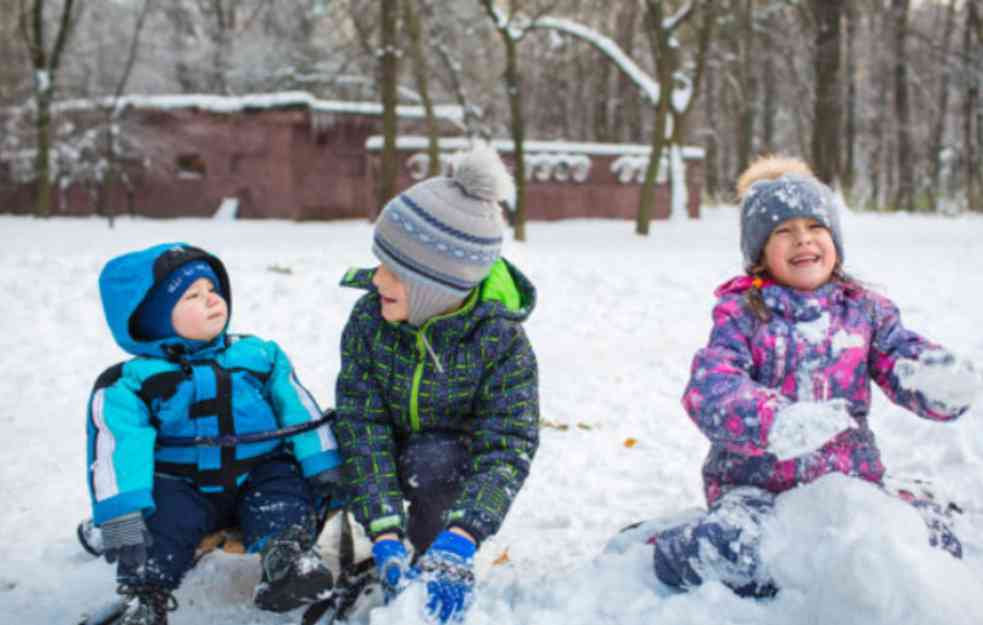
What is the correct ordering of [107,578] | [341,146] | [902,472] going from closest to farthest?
[107,578] < [902,472] < [341,146]

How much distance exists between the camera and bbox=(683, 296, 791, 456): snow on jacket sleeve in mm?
1993

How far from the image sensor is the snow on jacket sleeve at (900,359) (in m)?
2.11

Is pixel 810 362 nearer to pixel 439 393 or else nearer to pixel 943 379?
pixel 943 379

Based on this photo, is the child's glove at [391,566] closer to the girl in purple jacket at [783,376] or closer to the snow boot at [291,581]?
the snow boot at [291,581]

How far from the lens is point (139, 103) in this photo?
17.8 meters

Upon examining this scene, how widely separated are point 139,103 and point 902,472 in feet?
59.1

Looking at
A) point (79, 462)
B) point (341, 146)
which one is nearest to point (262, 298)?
point (79, 462)

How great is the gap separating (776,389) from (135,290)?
1734 millimetres

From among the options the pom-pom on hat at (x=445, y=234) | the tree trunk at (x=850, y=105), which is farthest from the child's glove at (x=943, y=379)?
the tree trunk at (x=850, y=105)

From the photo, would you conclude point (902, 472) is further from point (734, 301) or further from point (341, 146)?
point (341, 146)

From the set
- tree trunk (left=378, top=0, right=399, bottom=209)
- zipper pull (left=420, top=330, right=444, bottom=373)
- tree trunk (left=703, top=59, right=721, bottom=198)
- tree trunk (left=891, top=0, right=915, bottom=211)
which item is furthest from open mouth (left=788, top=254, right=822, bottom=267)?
tree trunk (left=703, top=59, right=721, bottom=198)

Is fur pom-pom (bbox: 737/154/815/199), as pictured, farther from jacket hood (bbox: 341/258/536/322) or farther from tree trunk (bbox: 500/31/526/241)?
tree trunk (bbox: 500/31/526/241)

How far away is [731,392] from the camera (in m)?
2.04

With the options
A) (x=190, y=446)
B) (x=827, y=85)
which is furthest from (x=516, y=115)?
(x=190, y=446)
